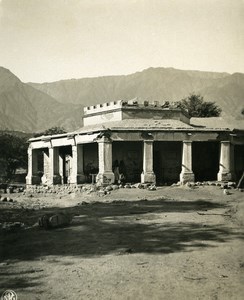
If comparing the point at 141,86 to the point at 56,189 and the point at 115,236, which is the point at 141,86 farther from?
the point at 115,236

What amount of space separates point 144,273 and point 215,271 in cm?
113

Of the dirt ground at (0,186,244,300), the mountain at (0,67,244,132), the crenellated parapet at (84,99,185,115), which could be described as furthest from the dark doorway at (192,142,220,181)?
the mountain at (0,67,244,132)

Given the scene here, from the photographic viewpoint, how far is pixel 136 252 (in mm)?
7297

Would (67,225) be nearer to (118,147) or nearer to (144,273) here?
(144,273)

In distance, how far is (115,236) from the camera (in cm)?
878

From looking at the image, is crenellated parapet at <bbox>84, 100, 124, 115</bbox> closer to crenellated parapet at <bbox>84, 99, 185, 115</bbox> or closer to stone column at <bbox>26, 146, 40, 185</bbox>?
crenellated parapet at <bbox>84, 99, 185, 115</bbox>

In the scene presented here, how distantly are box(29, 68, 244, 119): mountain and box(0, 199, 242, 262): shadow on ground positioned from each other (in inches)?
3749

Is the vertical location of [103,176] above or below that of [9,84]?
below

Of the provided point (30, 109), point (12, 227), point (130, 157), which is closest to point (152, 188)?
point (130, 157)

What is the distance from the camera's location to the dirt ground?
529cm

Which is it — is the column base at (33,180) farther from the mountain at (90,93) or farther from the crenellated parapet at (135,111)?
the mountain at (90,93)

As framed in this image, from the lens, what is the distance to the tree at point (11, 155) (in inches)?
1484

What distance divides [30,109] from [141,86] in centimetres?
3568

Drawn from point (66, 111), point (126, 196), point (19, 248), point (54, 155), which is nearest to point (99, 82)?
point (66, 111)
